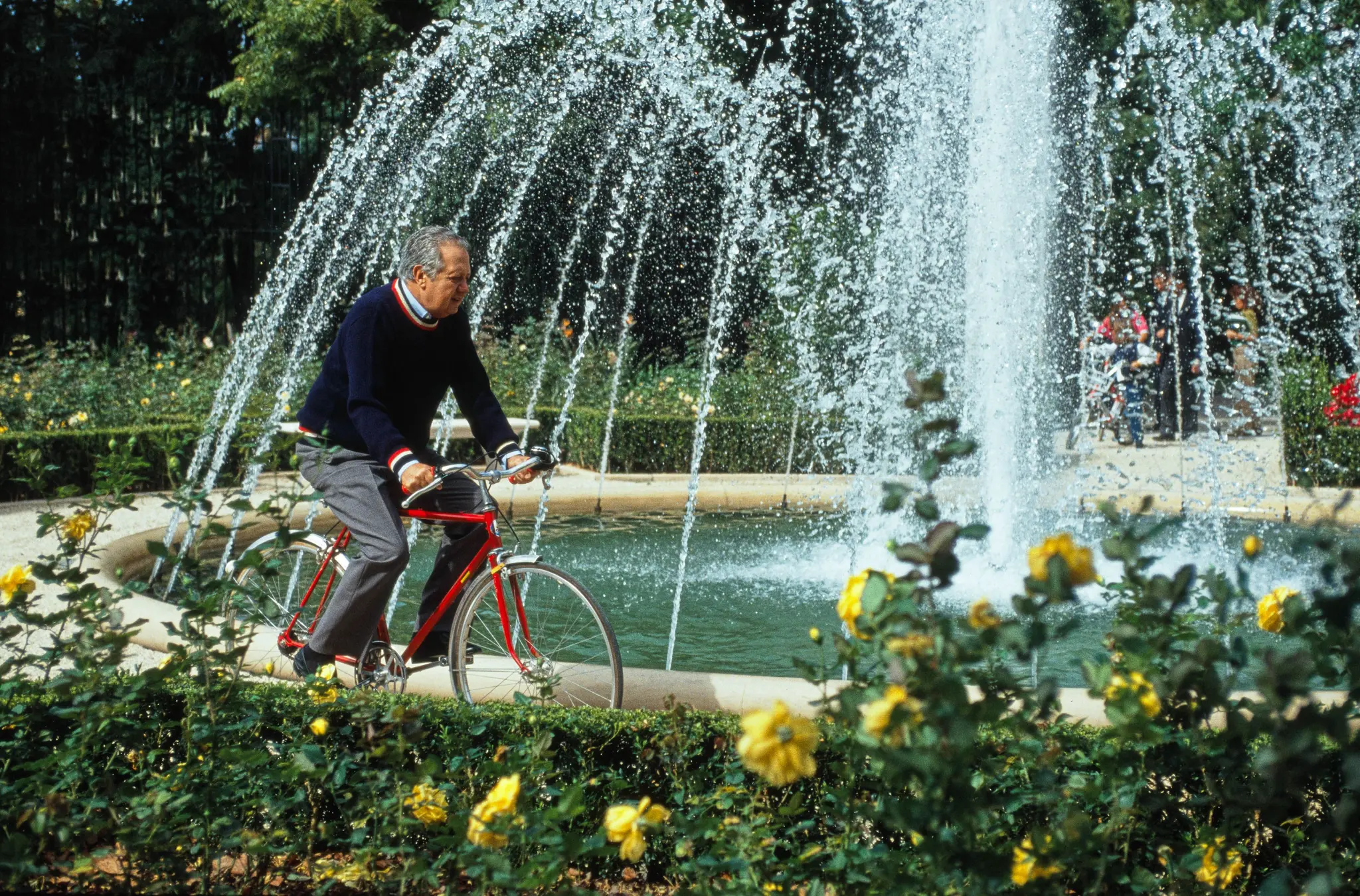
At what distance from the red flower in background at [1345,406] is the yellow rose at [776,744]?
394 inches

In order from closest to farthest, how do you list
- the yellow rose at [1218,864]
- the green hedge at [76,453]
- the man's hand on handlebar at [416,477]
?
the yellow rose at [1218,864] → the man's hand on handlebar at [416,477] → the green hedge at [76,453]

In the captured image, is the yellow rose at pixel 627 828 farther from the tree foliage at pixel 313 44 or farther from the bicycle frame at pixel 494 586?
the tree foliage at pixel 313 44

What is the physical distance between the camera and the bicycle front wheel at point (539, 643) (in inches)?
131

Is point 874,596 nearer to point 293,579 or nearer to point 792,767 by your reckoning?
point 792,767

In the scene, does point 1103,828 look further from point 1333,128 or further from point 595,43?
point 1333,128

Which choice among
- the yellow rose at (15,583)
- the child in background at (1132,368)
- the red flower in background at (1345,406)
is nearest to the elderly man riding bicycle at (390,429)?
the yellow rose at (15,583)

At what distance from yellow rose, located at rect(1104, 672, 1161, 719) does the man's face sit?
6.74 ft

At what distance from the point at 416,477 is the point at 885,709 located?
6.22ft

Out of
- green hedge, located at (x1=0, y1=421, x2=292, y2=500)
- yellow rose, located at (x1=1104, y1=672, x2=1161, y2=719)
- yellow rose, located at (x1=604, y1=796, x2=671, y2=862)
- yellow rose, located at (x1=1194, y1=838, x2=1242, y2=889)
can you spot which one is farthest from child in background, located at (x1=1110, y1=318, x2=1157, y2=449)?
yellow rose, located at (x1=604, y1=796, x2=671, y2=862)

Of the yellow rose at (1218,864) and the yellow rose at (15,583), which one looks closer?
the yellow rose at (1218,864)

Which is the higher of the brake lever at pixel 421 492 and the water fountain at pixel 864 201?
the water fountain at pixel 864 201

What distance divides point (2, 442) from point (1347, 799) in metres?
8.44

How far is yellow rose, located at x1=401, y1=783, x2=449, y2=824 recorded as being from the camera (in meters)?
2.18

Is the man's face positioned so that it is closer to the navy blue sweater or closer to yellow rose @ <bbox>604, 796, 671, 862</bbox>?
the navy blue sweater
